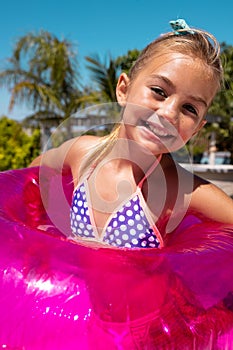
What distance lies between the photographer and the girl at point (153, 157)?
145 cm

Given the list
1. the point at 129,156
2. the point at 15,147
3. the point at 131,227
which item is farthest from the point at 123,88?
the point at 15,147

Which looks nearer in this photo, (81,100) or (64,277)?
(64,277)

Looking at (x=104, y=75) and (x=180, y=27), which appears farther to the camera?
(x=104, y=75)

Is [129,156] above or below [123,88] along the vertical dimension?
below

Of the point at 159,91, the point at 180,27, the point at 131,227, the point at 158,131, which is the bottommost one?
the point at 131,227

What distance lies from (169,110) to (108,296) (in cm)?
60

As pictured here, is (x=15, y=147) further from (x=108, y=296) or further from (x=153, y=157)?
(x=108, y=296)

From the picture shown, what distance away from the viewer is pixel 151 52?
1591mm

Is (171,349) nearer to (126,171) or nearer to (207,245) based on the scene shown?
(207,245)

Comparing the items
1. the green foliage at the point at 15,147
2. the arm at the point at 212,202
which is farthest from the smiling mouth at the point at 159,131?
the green foliage at the point at 15,147

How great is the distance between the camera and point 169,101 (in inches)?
56.4

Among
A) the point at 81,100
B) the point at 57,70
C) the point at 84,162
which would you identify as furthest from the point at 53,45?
the point at 84,162

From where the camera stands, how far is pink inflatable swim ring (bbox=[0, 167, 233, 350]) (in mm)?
1146

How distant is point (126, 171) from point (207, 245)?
1.45 ft
